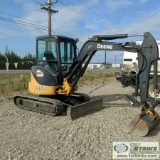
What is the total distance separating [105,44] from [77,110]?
2.25 m

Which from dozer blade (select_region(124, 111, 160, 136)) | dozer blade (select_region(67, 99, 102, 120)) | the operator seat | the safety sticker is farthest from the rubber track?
dozer blade (select_region(124, 111, 160, 136))

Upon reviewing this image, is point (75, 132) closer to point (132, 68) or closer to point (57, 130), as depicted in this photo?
point (57, 130)

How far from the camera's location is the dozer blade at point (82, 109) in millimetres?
7870

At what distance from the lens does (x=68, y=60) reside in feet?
30.1

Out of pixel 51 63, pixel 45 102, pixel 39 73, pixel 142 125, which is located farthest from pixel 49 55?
pixel 142 125

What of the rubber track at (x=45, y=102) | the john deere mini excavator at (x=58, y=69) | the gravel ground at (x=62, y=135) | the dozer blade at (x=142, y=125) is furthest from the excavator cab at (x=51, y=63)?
the dozer blade at (x=142, y=125)

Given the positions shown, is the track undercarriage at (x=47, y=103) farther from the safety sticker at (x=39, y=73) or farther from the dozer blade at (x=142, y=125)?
the dozer blade at (x=142, y=125)

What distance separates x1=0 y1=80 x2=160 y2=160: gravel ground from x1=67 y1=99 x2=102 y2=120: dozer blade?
225 millimetres

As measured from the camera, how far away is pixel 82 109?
8.40 metres

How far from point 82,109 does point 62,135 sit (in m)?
2.19

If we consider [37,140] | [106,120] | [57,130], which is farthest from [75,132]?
[106,120]

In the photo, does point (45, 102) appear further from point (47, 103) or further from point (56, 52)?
point (56, 52)

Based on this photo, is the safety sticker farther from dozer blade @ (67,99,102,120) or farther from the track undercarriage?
dozer blade @ (67,99,102,120)

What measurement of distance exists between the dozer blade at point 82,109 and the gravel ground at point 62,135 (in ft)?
0.74
